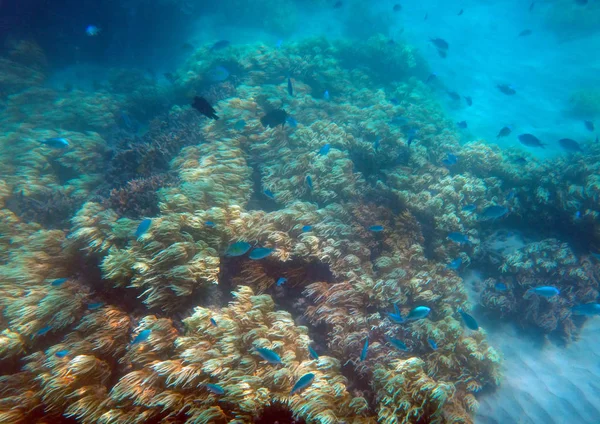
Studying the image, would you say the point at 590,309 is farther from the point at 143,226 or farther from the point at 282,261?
the point at 143,226

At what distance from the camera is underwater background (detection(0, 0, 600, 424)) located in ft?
12.1

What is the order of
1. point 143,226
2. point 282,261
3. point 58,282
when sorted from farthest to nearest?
1. point 282,261
2. point 143,226
3. point 58,282

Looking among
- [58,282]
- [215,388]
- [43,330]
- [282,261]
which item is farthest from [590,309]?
[58,282]

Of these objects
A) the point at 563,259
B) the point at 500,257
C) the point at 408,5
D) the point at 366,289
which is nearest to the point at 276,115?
the point at 366,289

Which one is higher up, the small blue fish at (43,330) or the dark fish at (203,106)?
the dark fish at (203,106)

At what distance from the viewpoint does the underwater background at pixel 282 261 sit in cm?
368

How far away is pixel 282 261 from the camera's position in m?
5.18

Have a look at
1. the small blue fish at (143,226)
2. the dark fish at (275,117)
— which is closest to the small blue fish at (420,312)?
the small blue fish at (143,226)

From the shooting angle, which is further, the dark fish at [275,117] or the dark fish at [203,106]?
the dark fish at [275,117]

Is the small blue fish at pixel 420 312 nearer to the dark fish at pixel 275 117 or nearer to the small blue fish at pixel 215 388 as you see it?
the small blue fish at pixel 215 388

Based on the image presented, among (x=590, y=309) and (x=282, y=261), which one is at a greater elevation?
(x=282, y=261)

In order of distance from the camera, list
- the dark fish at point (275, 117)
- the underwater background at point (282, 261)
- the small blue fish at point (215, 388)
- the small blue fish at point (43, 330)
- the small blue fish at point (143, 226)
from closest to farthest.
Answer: the small blue fish at point (215, 388) → the underwater background at point (282, 261) → the small blue fish at point (43, 330) → the small blue fish at point (143, 226) → the dark fish at point (275, 117)

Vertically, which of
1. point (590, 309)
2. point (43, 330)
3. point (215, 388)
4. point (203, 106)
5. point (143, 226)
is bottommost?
point (215, 388)

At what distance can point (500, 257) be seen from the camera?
7.54 m
